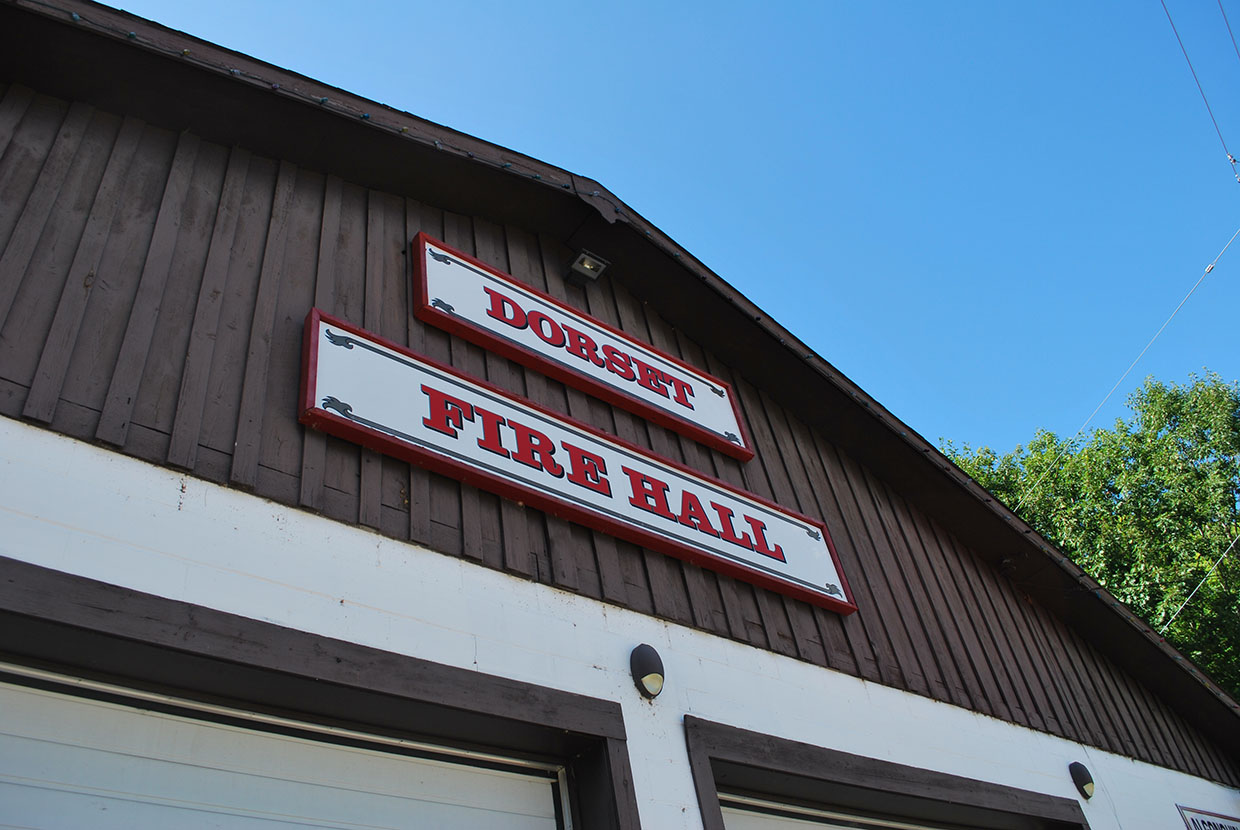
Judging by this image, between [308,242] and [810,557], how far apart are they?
3576 millimetres

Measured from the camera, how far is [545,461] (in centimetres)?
498

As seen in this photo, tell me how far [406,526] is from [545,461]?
1.00 m

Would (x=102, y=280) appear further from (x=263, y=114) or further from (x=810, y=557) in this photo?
(x=810, y=557)

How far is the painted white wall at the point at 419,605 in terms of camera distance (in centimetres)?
334

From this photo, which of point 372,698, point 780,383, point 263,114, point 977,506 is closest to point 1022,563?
point 977,506

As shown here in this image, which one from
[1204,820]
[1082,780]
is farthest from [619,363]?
[1204,820]

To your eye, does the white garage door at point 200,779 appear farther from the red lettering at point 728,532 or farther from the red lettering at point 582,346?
the red lettering at point 582,346

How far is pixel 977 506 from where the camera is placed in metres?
7.87

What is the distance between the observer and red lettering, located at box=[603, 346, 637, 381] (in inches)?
244

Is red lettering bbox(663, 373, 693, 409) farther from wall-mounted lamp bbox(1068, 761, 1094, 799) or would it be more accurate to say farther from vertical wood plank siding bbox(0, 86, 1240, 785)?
wall-mounted lamp bbox(1068, 761, 1094, 799)

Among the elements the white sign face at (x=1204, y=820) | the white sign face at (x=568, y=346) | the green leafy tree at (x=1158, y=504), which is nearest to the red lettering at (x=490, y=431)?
the white sign face at (x=568, y=346)

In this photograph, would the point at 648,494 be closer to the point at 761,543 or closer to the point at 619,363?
the point at 761,543

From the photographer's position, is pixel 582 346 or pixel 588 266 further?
pixel 588 266

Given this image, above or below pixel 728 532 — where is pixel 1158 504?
above
